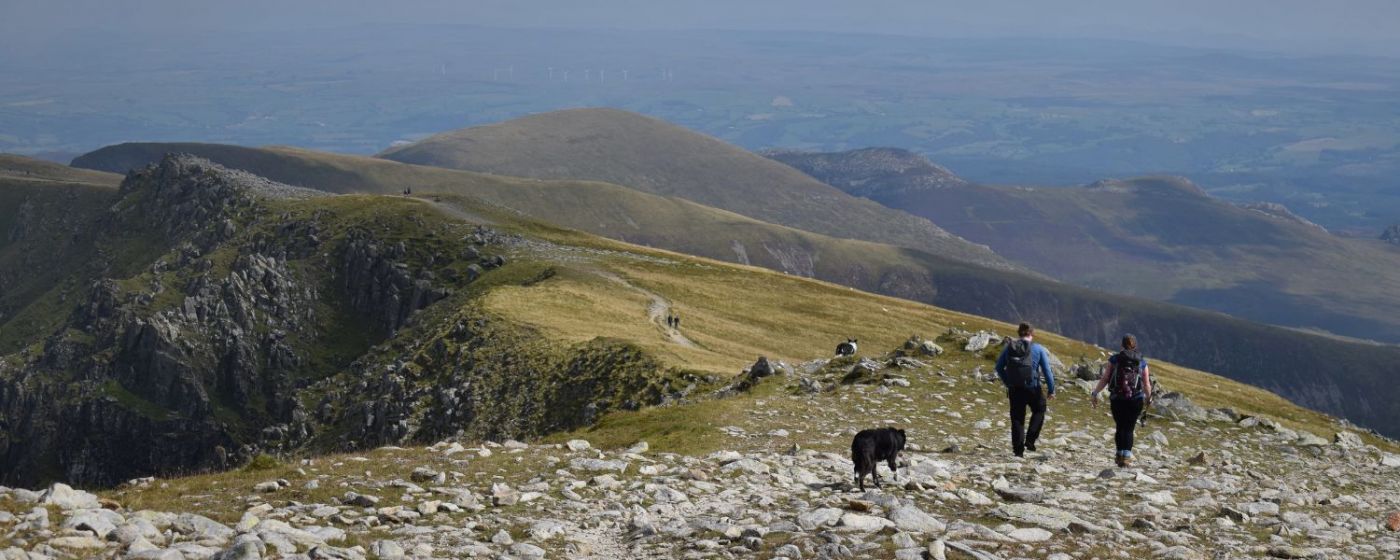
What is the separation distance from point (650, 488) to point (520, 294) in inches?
2850

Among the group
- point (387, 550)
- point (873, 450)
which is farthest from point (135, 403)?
point (387, 550)

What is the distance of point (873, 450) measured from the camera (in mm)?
23875

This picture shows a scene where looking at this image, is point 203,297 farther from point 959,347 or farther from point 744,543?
point 744,543

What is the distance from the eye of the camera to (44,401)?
121 metres

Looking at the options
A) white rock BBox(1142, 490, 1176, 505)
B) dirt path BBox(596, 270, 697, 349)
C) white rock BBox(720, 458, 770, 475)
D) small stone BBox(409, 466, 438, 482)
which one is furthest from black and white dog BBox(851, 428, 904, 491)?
dirt path BBox(596, 270, 697, 349)

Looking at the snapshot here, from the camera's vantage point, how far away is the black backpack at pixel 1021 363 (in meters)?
29.1

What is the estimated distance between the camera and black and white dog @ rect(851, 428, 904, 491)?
23.7 m

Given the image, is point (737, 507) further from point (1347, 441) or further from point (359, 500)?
point (1347, 441)

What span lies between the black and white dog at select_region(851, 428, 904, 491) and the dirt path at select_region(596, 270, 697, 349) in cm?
5183

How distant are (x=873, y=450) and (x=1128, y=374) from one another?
9.04m

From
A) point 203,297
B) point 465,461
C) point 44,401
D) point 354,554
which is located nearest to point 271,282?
point 203,297

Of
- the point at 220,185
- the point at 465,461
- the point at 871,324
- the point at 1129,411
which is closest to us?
the point at 465,461

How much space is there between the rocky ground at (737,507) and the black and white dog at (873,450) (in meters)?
0.44

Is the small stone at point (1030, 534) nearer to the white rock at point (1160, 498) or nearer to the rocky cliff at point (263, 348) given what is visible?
the white rock at point (1160, 498)
